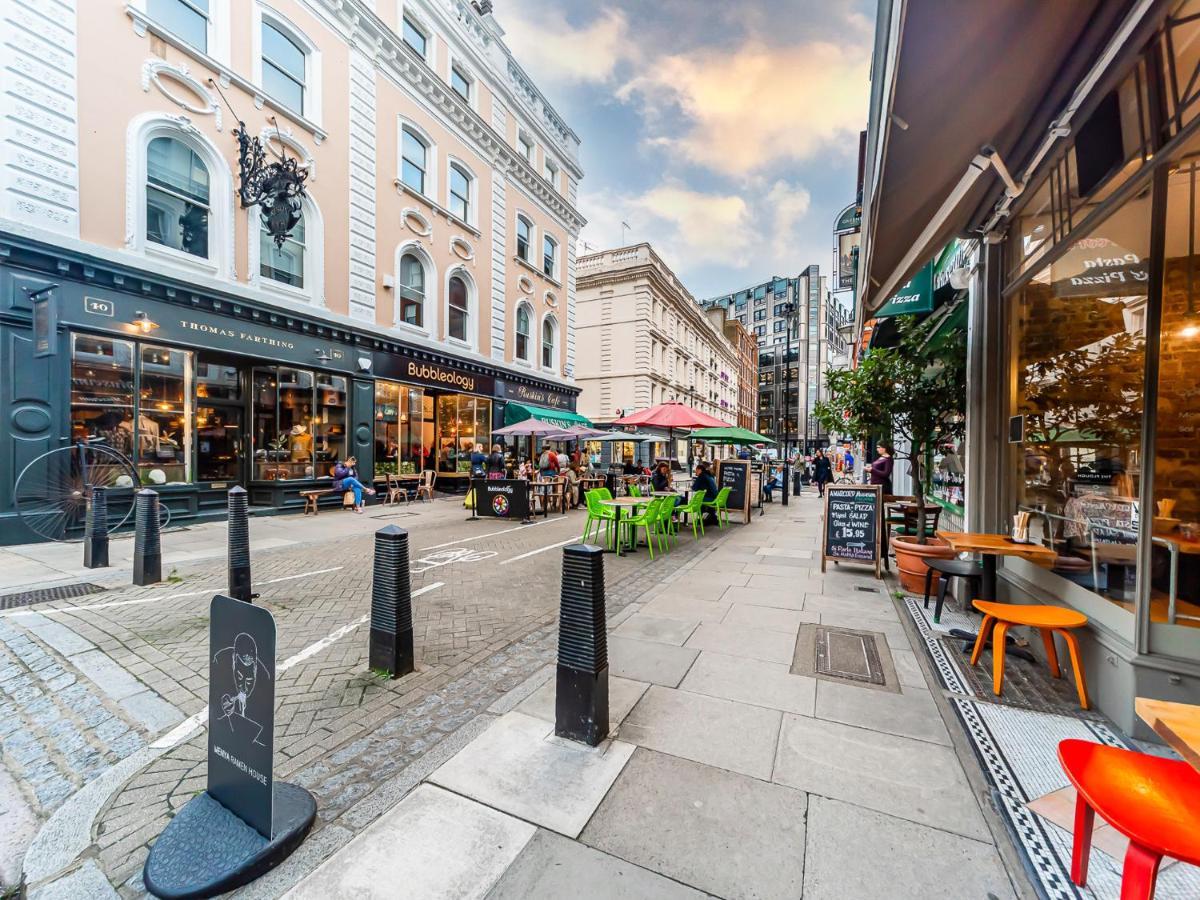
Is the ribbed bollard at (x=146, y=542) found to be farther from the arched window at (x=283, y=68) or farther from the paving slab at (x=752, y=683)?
the arched window at (x=283, y=68)

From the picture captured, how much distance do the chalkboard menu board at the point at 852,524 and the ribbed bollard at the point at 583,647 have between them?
5420 mm

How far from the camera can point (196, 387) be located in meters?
10.6

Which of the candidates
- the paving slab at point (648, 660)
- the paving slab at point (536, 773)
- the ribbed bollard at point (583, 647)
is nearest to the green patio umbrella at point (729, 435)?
the paving slab at point (648, 660)

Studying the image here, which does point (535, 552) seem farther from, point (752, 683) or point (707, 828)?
point (707, 828)

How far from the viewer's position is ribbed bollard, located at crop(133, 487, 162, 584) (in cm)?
598

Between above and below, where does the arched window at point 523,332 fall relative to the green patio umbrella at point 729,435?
above

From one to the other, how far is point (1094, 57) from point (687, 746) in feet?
15.3

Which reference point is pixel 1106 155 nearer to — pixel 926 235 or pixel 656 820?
pixel 926 235

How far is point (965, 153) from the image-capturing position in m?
3.49

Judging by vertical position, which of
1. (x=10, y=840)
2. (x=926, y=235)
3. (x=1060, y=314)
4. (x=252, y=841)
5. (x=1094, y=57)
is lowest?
(x=10, y=840)

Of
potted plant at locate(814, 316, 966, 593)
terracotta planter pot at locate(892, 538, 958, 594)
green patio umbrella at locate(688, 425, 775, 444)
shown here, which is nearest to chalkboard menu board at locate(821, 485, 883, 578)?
potted plant at locate(814, 316, 966, 593)

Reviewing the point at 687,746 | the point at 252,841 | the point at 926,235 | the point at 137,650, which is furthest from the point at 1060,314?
the point at 137,650

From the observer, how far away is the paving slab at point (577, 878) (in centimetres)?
193

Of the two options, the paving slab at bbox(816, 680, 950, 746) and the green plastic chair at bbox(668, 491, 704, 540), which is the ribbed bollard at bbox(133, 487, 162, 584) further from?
the green plastic chair at bbox(668, 491, 704, 540)
